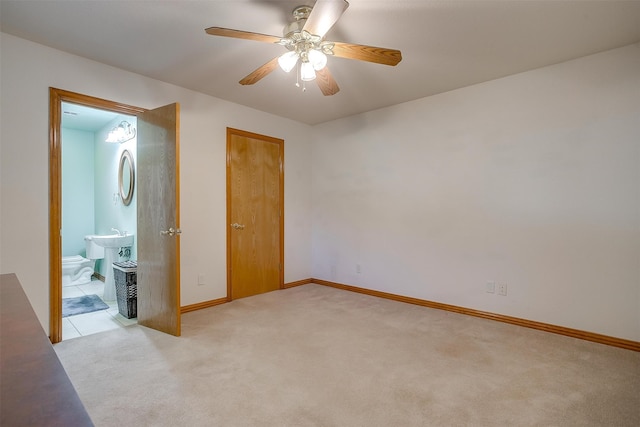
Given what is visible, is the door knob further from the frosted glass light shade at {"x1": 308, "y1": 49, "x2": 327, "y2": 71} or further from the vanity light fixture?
the vanity light fixture

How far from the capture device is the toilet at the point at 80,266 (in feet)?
15.0

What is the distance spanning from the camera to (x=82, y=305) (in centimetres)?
371

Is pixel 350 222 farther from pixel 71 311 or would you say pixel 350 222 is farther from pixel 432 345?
pixel 71 311

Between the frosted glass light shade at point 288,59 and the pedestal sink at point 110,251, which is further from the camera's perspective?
the pedestal sink at point 110,251

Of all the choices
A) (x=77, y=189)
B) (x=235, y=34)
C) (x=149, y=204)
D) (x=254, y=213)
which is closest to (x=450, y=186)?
(x=254, y=213)

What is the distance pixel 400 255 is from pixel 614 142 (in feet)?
7.35

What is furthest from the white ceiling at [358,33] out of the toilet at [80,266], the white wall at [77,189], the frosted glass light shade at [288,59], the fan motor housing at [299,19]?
the white wall at [77,189]

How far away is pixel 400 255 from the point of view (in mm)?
3936

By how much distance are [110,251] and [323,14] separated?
4087 mm

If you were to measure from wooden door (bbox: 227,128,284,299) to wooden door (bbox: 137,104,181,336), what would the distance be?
A: 980mm

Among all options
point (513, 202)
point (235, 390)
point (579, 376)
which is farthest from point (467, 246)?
point (235, 390)

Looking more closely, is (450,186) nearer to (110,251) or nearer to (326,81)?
(326,81)

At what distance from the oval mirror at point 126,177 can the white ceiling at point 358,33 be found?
1.62 m

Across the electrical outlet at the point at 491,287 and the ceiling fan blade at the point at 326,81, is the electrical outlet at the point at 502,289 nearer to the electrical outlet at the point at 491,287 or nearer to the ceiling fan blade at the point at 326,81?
Answer: the electrical outlet at the point at 491,287
